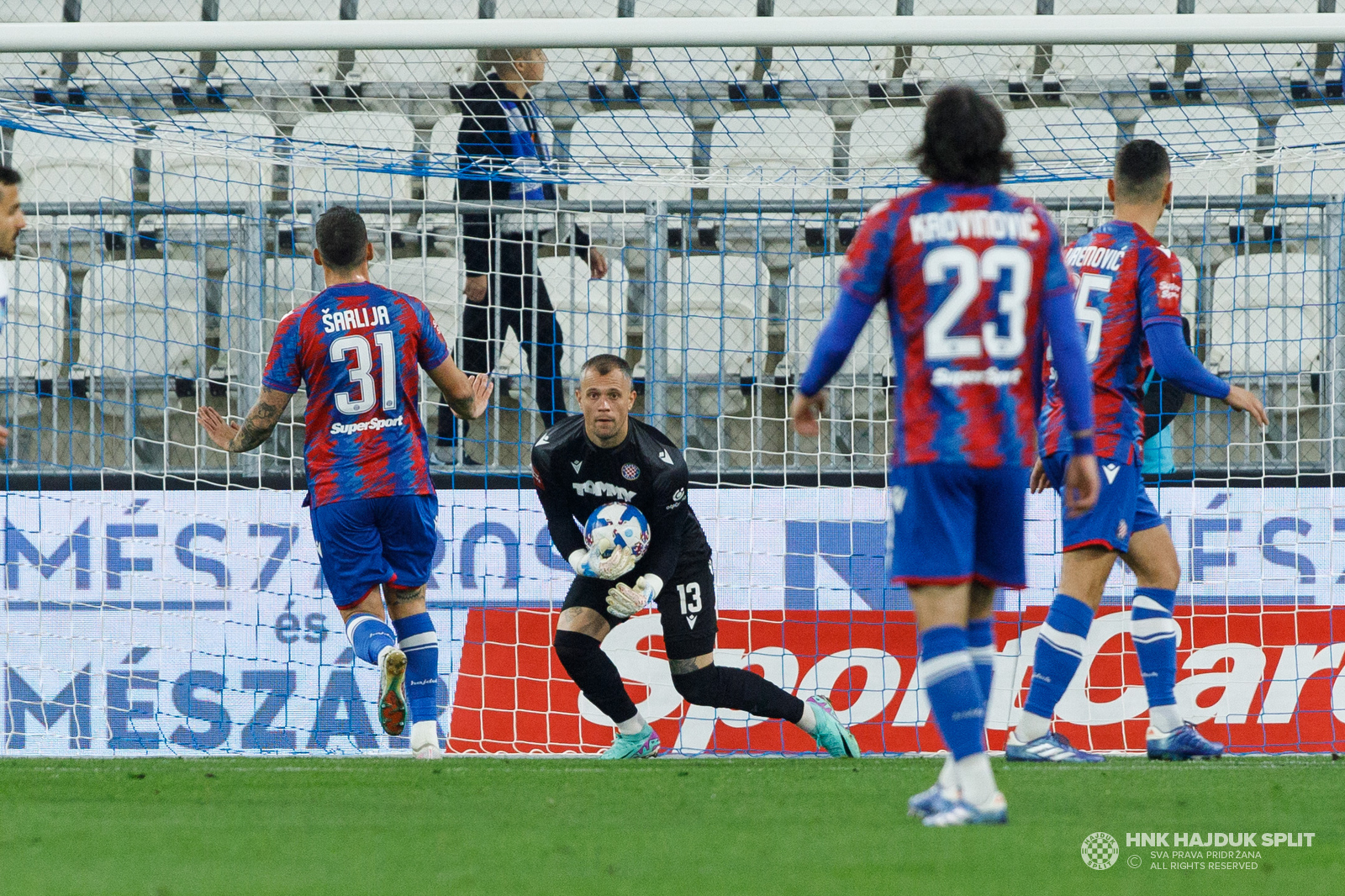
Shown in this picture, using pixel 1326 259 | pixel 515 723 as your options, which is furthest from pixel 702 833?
pixel 1326 259

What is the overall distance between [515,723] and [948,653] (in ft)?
13.4

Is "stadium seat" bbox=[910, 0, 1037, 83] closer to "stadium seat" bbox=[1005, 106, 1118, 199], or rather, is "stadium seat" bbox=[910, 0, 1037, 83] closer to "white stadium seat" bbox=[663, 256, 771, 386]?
"stadium seat" bbox=[1005, 106, 1118, 199]

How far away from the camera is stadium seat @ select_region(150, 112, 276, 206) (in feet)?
24.1

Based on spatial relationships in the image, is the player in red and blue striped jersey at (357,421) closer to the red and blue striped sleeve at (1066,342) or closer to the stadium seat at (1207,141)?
the red and blue striped sleeve at (1066,342)

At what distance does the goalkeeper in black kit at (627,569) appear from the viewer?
241 inches

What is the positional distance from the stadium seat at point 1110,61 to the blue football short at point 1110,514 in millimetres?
3667

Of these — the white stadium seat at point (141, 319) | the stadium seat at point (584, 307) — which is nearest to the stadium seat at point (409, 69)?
the stadium seat at point (584, 307)

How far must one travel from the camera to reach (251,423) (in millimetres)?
5711

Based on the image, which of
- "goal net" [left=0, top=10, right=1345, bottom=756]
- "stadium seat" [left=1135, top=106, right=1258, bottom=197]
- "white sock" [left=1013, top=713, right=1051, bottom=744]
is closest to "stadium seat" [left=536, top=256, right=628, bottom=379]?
"goal net" [left=0, top=10, right=1345, bottom=756]

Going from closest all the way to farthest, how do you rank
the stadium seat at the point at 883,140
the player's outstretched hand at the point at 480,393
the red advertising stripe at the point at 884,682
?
the player's outstretched hand at the point at 480,393, the red advertising stripe at the point at 884,682, the stadium seat at the point at 883,140

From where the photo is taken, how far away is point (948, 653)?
11.1 ft

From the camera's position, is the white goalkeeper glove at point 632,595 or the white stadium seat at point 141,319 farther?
the white stadium seat at point 141,319

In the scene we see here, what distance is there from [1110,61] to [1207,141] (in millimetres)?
1393

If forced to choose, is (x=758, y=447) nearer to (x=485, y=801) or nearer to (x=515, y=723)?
(x=515, y=723)
